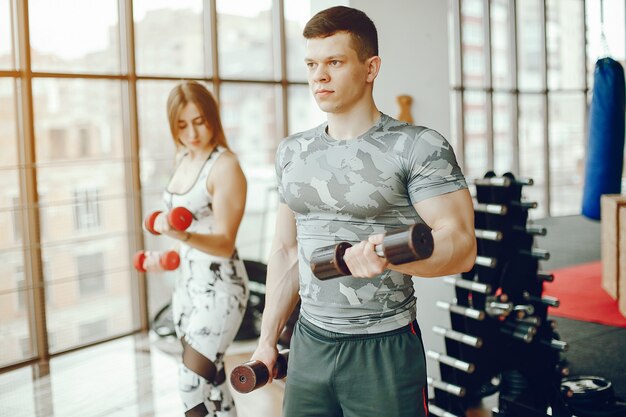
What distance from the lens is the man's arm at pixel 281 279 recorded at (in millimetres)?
1506

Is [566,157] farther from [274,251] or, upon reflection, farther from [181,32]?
[274,251]

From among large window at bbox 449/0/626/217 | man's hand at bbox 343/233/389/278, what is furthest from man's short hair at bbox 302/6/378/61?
large window at bbox 449/0/626/217

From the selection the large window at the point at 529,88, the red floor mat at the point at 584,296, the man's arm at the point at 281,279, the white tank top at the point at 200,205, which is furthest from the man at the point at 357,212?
the large window at the point at 529,88

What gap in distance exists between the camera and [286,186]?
1.41 metres

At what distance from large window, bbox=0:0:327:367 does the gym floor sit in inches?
9.3

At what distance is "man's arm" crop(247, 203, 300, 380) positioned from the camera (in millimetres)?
1506

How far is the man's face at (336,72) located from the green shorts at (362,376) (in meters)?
0.47

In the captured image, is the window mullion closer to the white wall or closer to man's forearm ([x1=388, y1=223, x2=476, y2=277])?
the white wall

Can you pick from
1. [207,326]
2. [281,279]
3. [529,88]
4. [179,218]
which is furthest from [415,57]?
[529,88]

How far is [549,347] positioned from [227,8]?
342 cm

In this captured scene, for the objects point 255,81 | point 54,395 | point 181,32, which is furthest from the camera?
point 255,81

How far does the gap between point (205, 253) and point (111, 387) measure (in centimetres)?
163

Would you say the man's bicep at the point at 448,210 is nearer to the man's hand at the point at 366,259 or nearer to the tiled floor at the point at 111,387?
the man's hand at the point at 366,259

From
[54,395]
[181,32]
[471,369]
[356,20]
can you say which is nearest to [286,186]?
[356,20]
